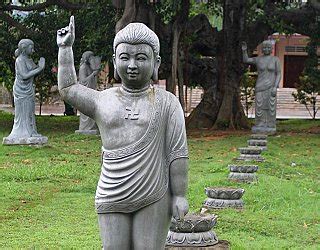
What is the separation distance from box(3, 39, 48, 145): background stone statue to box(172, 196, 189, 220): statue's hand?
414 inches

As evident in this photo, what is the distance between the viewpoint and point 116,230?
4734 millimetres

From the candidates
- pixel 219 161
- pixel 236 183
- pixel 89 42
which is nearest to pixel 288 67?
pixel 89 42

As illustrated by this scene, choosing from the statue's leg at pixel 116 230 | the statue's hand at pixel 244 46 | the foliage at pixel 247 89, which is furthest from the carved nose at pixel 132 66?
the foliage at pixel 247 89

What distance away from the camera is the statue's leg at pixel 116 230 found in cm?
473

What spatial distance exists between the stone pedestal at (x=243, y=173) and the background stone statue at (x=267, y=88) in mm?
7731

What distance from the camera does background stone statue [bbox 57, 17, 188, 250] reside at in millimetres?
4680

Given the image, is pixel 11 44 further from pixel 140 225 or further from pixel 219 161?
pixel 140 225

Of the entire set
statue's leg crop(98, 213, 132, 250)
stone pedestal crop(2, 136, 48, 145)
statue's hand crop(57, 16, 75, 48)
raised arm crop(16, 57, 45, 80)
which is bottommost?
stone pedestal crop(2, 136, 48, 145)

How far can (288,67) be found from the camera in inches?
1480

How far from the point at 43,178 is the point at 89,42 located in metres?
7.55

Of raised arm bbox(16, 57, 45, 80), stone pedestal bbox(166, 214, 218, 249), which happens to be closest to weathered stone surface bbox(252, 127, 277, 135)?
raised arm bbox(16, 57, 45, 80)

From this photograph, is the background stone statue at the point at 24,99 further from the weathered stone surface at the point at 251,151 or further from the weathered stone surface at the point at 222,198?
the weathered stone surface at the point at 222,198

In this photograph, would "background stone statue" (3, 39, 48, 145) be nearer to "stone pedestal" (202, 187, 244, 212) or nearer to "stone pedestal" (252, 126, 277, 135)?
"stone pedestal" (252, 126, 277, 135)

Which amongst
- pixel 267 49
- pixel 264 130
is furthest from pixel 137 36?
pixel 267 49
